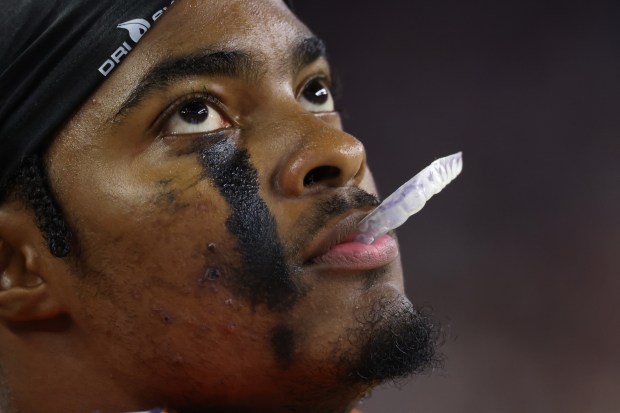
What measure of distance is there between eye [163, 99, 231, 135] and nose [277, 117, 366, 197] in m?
0.14

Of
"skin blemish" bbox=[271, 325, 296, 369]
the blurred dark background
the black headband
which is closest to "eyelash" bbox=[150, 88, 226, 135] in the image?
the black headband

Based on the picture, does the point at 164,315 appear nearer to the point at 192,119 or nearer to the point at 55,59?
the point at 192,119

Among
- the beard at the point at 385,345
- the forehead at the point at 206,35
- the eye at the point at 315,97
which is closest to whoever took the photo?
the beard at the point at 385,345

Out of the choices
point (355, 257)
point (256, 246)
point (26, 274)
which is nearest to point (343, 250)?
point (355, 257)

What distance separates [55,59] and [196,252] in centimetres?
38

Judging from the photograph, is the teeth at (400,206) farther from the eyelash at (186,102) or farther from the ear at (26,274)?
the ear at (26,274)

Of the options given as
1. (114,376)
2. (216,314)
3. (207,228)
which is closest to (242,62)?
(207,228)

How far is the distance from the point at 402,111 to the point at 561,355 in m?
0.74

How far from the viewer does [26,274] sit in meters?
1.35

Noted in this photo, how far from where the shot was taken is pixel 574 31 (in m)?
2.27

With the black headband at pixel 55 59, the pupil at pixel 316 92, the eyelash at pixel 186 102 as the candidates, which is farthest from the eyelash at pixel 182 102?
the pupil at pixel 316 92

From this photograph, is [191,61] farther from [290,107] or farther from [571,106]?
[571,106]

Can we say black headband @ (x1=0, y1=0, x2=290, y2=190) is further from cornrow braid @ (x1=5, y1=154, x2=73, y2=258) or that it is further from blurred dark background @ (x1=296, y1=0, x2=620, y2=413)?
blurred dark background @ (x1=296, y1=0, x2=620, y2=413)

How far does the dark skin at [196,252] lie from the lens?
1230mm
